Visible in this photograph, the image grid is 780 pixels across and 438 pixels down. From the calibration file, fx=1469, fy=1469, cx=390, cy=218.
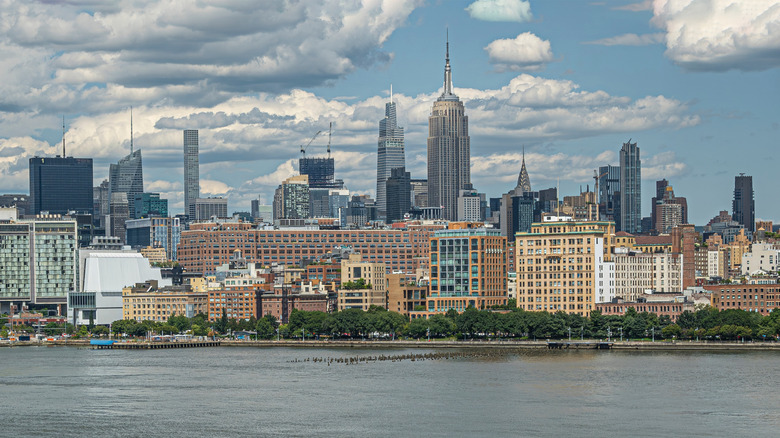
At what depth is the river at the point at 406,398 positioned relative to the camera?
12281 cm

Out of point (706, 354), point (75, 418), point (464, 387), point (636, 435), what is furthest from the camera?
point (706, 354)

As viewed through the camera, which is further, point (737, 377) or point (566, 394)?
point (737, 377)

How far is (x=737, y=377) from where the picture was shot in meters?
160

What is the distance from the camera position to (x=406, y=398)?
14350 centimetres

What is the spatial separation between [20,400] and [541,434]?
56185mm

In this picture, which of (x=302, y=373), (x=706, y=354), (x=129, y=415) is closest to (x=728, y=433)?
(x=129, y=415)

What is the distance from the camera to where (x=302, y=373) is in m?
174

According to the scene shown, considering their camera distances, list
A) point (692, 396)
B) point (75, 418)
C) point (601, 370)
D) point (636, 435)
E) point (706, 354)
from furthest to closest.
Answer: point (706, 354) < point (601, 370) < point (692, 396) < point (75, 418) < point (636, 435)

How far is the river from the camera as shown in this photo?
122812 mm

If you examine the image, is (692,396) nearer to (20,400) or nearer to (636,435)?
(636,435)

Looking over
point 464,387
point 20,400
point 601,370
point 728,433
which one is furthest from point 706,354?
point 20,400

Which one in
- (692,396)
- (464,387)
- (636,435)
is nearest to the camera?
(636,435)

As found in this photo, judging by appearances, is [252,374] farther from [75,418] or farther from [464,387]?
[75,418]

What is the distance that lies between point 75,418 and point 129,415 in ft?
15.6
